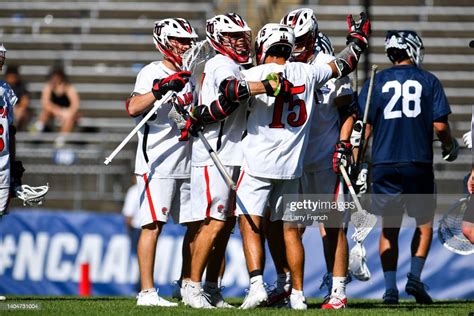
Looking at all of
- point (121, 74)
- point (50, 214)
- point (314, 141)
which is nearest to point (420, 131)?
point (314, 141)

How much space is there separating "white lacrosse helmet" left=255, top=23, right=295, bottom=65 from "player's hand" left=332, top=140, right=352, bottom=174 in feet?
2.80

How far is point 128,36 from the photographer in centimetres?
2045

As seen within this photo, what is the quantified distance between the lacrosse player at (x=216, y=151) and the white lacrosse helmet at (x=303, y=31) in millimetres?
402

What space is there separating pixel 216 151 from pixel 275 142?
565mm

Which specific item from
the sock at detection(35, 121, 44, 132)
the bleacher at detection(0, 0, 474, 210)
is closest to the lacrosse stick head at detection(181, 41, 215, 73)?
the bleacher at detection(0, 0, 474, 210)

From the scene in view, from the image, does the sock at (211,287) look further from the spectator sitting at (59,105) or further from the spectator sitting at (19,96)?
the spectator sitting at (19,96)

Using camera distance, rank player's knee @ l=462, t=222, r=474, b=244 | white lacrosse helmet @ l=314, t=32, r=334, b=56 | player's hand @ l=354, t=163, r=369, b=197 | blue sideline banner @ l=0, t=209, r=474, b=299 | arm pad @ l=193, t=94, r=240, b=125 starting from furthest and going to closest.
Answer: blue sideline banner @ l=0, t=209, r=474, b=299, white lacrosse helmet @ l=314, t=32, r=334, b=56, player's hand @ l=354, t=163, r=369, b=197, arm pad @ l=193, t=94, r=240, b=125, player's knee @ l=462, t=222, r=474, b=244

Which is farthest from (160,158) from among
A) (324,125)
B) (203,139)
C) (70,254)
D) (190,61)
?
(70,254)

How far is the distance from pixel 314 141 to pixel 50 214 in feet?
20.5

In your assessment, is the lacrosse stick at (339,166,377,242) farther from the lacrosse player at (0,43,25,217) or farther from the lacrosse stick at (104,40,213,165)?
the lacrosse player at (0,43,25,217)

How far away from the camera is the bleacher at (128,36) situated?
19.4 meters

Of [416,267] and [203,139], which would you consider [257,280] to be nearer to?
[203,139]

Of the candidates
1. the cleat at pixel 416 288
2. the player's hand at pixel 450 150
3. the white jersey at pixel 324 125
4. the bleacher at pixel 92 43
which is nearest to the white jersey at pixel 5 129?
the white jersey at pixel 324 125

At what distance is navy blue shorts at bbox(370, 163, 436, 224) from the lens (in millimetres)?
9945
